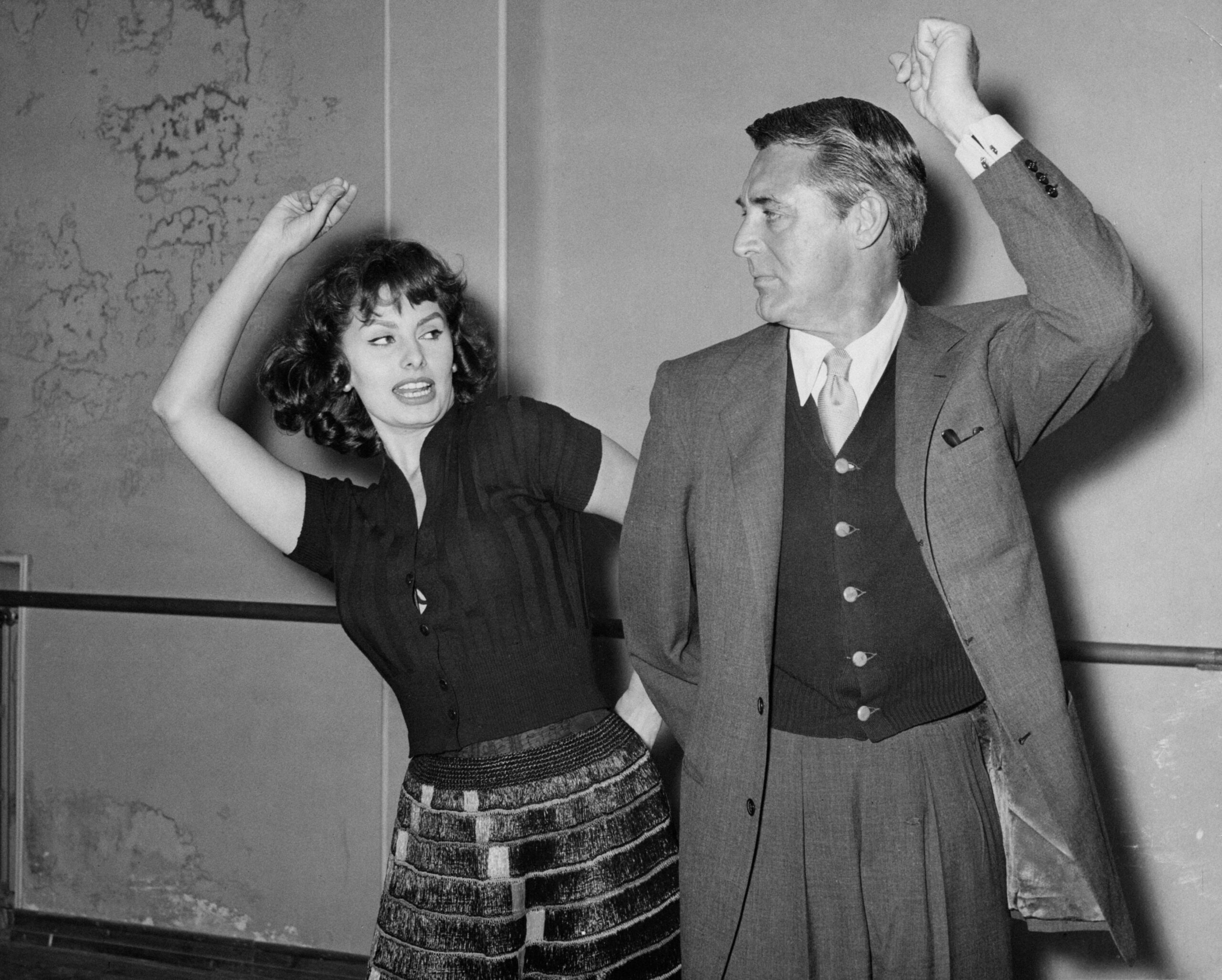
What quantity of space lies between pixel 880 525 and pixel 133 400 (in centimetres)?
269

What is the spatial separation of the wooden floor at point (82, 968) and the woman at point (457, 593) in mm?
1759

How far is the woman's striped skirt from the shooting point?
2193 millimetres

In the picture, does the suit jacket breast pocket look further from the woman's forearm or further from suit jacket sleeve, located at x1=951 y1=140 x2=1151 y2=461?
the woman's forearm

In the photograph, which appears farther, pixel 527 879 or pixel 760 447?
pixel 527 879

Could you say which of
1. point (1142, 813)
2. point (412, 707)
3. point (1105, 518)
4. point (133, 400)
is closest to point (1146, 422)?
point (1105, 518)

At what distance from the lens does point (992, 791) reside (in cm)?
195

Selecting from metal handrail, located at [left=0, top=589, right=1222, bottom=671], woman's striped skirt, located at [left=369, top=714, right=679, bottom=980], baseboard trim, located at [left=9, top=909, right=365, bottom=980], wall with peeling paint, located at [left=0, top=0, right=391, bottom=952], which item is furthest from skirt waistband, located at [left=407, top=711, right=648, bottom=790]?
baseboard trim, located at [left=9, top=909, right=365, bottom=980]

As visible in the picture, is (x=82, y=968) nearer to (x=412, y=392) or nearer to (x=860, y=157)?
(x=412, y=392)

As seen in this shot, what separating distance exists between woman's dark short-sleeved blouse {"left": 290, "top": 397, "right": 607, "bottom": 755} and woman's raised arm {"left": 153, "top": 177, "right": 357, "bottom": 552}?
0.20 ft

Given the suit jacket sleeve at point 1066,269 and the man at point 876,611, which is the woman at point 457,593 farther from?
the suit jacket sleeve at point 1066,269

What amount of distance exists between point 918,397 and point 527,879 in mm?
1036

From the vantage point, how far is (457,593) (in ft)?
7.61

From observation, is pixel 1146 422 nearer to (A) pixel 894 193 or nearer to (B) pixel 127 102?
(A) pixel 894 193

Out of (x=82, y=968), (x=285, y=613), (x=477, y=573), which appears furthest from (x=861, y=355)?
(x=82, y=968)
